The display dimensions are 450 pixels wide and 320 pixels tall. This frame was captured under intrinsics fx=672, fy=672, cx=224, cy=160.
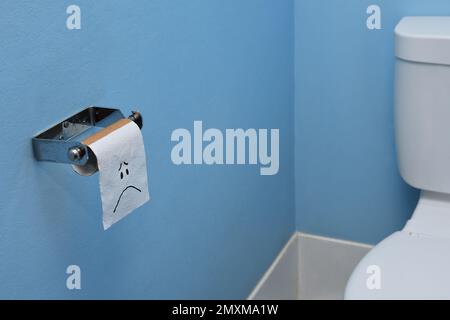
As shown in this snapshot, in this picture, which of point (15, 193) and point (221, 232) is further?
point (221, 232)

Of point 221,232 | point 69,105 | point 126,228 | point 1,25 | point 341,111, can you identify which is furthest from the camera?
point 341,111

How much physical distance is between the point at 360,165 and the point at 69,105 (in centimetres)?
91

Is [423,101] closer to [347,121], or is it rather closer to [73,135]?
[347,121]

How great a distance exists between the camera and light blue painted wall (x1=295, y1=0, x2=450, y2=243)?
1.51 meters

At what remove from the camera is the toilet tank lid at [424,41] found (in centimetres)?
130

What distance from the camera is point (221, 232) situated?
1383mm

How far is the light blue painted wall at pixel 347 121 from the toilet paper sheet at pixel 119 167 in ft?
2.52

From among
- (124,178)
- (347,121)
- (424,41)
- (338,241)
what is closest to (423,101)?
(424,41)

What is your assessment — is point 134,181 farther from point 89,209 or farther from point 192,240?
point 192,240

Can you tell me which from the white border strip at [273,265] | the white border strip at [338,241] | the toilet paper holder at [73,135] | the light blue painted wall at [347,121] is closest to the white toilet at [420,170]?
the light blue painted wall at [347,121]

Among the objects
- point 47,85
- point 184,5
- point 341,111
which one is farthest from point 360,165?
point 47,85

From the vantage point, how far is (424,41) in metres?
1.31

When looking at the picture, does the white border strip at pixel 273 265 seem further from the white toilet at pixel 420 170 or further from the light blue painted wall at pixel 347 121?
the white toilet at pixel 420 170

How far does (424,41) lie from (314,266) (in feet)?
2.35
